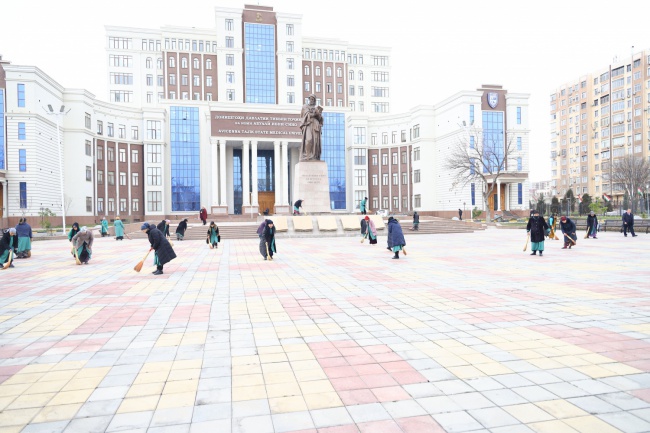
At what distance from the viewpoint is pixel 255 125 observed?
56875 millimetres

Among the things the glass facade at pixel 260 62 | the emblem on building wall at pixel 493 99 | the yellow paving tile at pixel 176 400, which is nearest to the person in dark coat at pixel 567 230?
the yellow paving tile at pixel 176 400

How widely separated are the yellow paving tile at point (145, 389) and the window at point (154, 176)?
58.1 metres

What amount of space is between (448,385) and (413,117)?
62.6m

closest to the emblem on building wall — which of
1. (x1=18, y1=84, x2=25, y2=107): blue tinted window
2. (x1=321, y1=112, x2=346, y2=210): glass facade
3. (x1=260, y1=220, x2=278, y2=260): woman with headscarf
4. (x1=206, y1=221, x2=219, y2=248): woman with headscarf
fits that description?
(x1=321, y1=112, x2=346, y2=210): glass facade

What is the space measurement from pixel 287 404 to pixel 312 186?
27.8 meters

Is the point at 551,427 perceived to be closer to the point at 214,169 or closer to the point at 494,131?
the point at 214,169

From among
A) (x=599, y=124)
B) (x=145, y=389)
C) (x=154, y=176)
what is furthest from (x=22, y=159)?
(x=599, y=124)

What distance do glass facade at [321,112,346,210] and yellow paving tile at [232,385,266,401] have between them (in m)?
59.4

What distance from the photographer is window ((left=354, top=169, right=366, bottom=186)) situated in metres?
65.4

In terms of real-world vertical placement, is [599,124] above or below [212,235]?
above

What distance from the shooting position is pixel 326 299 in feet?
26.3

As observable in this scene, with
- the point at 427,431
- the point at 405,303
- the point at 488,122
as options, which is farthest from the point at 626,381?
the point at 488,122

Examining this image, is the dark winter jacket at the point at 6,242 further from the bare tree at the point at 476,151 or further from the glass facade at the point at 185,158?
the bare tree at the point at 476,151

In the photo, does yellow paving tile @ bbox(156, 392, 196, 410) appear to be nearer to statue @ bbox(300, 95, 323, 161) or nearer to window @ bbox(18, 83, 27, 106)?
statue @ bbox(300, 95, 323, 161)
